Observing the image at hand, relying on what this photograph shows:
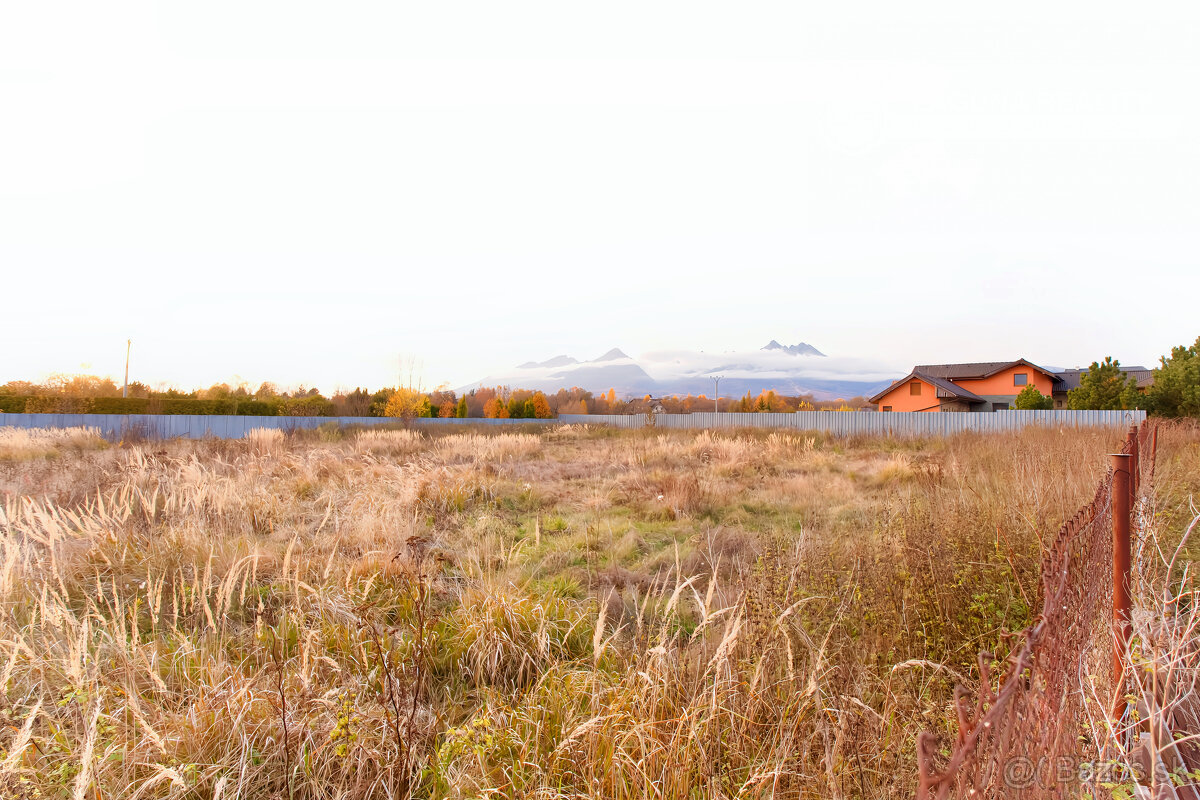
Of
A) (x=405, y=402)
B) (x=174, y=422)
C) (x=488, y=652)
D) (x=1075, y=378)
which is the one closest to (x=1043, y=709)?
(x=488, y=652)

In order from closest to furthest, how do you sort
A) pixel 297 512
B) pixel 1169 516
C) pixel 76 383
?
pixel 1169 516, pixel 297 512, pixel 76 383

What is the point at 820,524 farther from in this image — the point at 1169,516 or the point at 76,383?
the point at 76,383

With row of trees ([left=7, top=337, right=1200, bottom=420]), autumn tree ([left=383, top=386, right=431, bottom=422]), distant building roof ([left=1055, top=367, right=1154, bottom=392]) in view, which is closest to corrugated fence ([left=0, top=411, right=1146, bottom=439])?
row of trees ([left=7, top=337, right=1200, bottom=420])

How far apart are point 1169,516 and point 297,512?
25.1 feet

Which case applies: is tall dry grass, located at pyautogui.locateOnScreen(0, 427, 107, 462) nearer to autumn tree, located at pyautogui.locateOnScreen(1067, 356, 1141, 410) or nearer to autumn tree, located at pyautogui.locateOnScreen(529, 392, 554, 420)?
autumn tree, located at pyautogui.locateOnScreen(529, 392, 554, 420)

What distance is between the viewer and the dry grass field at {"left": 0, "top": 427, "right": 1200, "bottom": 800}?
1.81 m

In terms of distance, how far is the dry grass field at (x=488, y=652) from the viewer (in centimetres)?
181

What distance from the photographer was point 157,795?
1801mm

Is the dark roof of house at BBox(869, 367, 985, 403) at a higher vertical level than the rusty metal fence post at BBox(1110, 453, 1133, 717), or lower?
higher

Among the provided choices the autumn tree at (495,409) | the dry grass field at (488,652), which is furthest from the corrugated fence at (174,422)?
the autumn tree at (495,409)

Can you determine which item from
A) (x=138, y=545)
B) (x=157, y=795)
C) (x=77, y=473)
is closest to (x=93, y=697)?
(x=157, y=795)

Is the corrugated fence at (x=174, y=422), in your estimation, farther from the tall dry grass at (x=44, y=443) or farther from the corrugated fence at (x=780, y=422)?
the tall dry grass at (x=44, y=443)

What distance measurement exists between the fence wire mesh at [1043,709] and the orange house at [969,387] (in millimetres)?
37306

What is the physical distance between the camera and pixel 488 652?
9.07 feet
